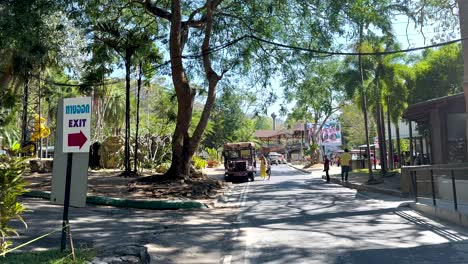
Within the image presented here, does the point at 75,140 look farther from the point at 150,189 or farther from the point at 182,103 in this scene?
the point at 182,103

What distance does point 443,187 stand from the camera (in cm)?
1234

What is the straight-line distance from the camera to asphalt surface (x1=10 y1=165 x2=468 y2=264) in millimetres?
8367

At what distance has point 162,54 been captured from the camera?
25906 mm

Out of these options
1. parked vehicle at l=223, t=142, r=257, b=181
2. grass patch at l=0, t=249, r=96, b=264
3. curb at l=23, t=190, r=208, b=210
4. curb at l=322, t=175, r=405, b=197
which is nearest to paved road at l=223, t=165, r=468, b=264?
curb at l=23, t=190, r=208, b=210

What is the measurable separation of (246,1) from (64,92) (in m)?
20.9

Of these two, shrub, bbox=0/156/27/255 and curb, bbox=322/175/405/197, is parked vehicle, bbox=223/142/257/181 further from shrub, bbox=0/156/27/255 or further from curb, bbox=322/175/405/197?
shrub, bbox=0/156/27/255

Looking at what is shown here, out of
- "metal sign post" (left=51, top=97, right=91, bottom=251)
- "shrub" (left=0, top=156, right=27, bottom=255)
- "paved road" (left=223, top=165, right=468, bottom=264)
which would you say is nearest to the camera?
"shrub" (left=0, top=156, right=27, bottom=255)

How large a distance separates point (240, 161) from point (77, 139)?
2514 cm

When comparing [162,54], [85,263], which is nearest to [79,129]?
[85,263]

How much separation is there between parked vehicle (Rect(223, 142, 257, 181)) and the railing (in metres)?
17.5

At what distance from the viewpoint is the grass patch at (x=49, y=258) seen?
6004mm

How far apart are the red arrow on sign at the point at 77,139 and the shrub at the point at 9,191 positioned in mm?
771

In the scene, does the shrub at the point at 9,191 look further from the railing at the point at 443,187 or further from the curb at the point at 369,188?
the curb at the point at 369,188

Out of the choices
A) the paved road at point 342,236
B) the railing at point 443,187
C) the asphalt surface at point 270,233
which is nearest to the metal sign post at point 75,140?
the asphalt surface at point 270,233
